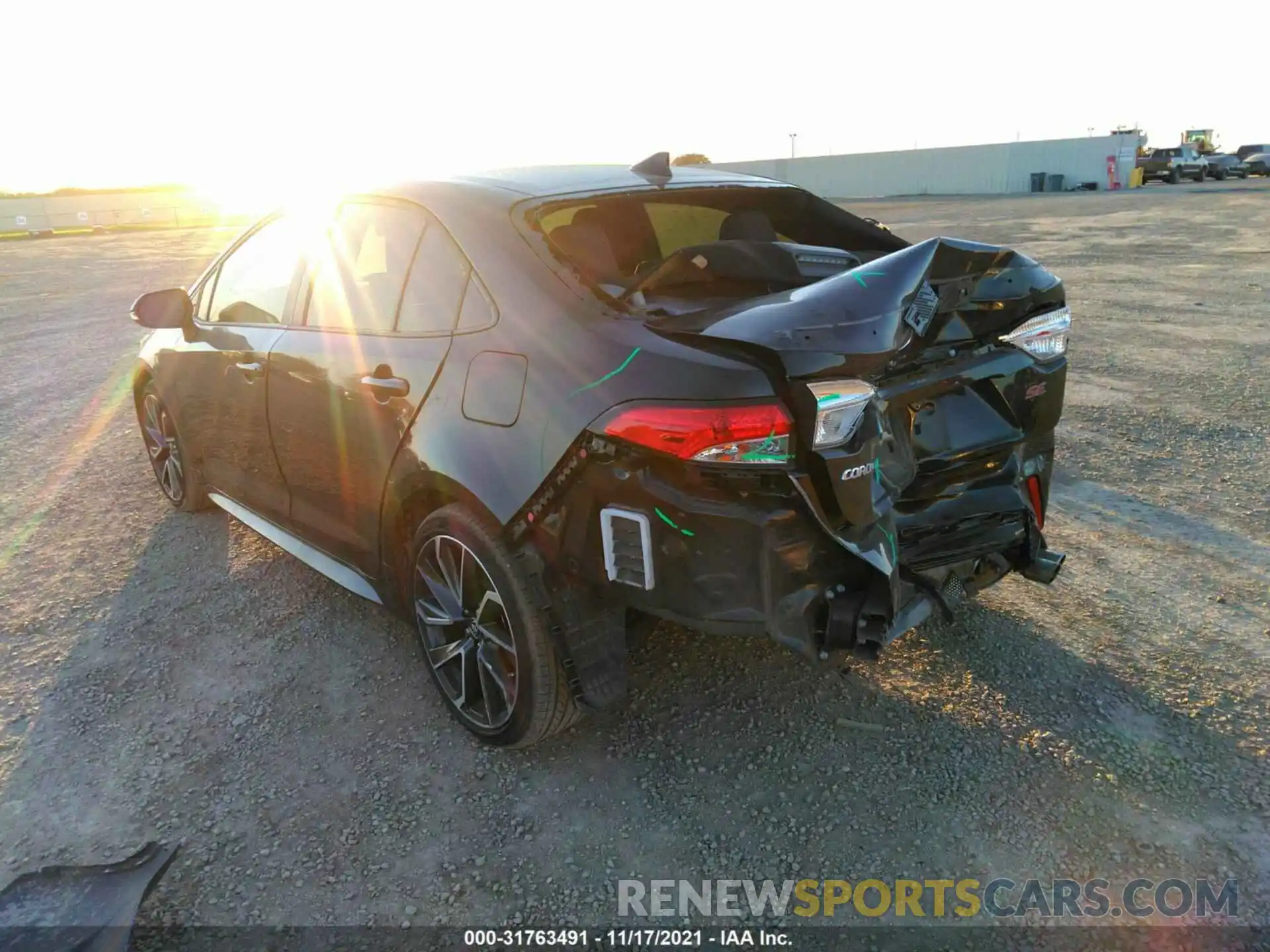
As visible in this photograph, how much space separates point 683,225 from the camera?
3.52 m

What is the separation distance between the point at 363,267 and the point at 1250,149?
6315 centimetres

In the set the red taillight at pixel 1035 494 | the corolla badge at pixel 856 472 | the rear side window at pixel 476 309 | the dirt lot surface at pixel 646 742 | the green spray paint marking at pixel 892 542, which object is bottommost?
the dirt lot surface at pixel 646 742

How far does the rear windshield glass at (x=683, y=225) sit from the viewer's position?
9.33ft

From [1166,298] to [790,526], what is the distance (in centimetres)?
994

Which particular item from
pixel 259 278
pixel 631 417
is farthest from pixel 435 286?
pixel 259 278

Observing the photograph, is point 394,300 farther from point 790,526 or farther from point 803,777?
point 803,777

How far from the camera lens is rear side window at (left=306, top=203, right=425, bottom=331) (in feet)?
9.99

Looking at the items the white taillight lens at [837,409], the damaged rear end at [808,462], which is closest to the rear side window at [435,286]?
the damaged rear end at [808,462]

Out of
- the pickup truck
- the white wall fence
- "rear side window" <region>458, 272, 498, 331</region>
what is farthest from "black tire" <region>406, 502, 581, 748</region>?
the pickup truck

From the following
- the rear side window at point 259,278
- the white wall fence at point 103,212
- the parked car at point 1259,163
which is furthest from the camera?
the white wall fence at point 103,212

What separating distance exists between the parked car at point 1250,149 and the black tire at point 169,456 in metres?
58.7

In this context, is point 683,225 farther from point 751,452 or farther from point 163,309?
point 163,309

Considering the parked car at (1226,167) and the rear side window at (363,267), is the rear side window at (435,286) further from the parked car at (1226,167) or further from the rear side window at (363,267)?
the parked car at (1226,167)

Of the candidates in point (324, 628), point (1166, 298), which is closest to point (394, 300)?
point (324, 628)
